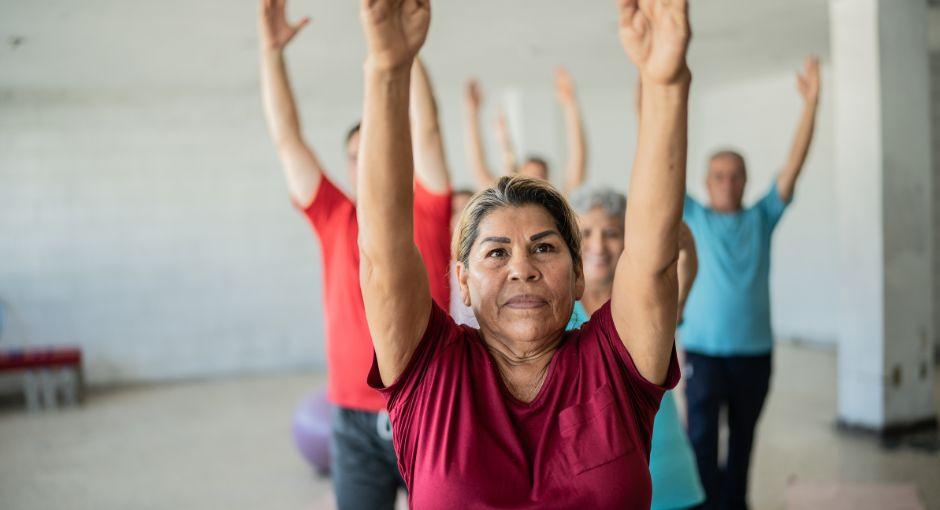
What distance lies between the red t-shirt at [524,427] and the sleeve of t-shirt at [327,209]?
1.20m

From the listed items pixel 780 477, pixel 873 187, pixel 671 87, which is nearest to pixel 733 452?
pixel 780 477

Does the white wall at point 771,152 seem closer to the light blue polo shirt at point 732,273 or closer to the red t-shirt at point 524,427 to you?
the light blue polo shirt at point 732,273

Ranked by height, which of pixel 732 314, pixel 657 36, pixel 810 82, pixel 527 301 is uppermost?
pixel 810 82

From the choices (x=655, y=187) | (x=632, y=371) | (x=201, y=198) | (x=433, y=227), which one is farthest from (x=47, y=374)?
(x=655, y=187)

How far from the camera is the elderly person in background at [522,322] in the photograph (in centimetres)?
127

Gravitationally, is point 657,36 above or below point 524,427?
above

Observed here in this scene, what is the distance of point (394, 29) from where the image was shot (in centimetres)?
122

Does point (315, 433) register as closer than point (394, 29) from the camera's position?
No

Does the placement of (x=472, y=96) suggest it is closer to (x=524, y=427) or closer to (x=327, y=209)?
(x=327, y=209)

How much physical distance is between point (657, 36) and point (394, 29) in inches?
15.8

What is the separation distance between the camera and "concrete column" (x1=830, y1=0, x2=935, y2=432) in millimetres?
5539

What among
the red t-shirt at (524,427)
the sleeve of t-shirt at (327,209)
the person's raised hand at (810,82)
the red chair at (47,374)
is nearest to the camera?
the red t-shirt at (524,427)

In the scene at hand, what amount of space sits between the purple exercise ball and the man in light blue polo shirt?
233 centimetres

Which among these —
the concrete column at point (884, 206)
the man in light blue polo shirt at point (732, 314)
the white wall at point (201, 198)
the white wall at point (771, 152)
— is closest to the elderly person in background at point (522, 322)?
the man in light blue polo shirt at point (732, 314)
